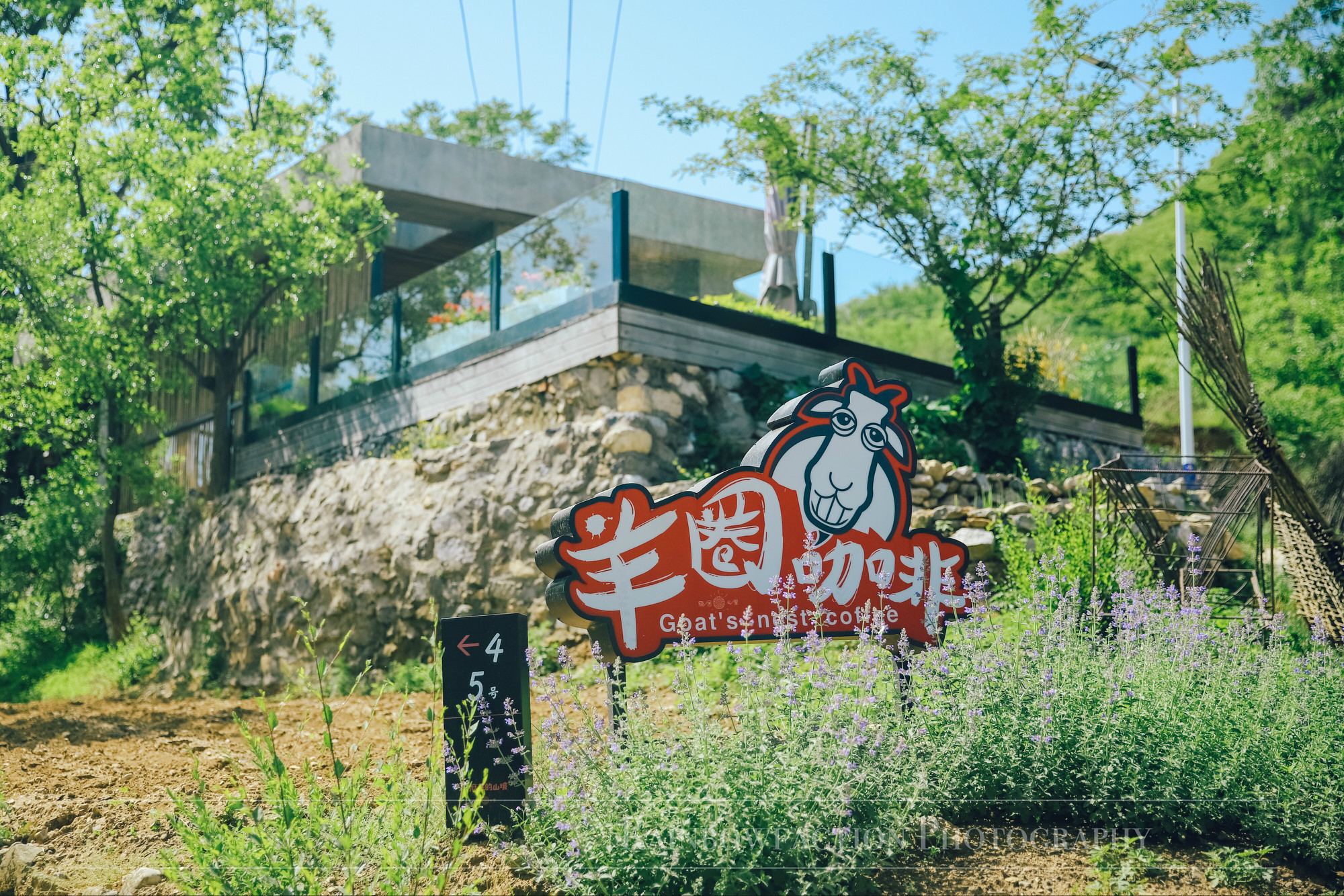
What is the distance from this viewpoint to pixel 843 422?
16.2 feet

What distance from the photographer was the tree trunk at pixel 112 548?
11.9m

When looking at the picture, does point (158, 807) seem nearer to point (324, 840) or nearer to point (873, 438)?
point (324, 840)

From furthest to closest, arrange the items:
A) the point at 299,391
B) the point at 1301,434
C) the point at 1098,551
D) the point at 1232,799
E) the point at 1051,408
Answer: the point at 1301,434 → the point at 299,391 → the point at 1051,408 → the point at 1098,551 → the point at 1232,799

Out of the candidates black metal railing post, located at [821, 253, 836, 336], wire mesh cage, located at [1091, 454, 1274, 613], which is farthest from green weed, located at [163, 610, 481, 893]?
black metal railing post, located at [821, 253, 836, 336]

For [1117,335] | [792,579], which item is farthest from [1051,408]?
[1117,335]

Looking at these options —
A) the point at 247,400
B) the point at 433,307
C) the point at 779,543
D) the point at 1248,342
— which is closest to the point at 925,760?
the point at 779,543

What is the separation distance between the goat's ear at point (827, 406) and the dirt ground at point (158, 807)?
224cm

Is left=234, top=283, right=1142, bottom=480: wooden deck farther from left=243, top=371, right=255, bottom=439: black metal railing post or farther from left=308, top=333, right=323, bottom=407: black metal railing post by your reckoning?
left=243, top=371, right=255, bottom=439: black metal railing post

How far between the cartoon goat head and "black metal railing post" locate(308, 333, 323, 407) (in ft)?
29.5

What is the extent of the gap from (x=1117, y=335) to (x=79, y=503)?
29.2m

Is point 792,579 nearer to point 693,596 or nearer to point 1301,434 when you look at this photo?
point 693,596

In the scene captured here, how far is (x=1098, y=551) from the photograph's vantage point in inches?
249

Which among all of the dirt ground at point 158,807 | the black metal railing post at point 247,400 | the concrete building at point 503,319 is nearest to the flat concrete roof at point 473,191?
the concrete building at point 503,319

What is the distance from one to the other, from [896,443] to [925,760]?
196 cm
